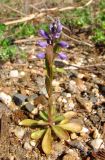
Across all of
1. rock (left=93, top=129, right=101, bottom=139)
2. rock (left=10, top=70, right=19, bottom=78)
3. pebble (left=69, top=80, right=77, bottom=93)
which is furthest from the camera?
rock (left=10, top=70, right=19, bottom=78)

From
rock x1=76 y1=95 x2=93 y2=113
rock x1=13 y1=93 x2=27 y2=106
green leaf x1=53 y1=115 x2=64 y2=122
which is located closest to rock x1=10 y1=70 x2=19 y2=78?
rock x1=13 y1=93 x2=27 y2=106

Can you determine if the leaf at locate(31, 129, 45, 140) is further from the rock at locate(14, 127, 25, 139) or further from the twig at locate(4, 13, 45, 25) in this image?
the twig at locate(4, 13, 45, 25)

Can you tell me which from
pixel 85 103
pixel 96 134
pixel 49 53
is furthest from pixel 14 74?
pixel 49 53

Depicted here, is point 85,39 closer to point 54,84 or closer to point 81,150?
point 54,84

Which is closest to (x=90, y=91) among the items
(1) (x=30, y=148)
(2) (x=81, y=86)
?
(2) (x=81, y=86)

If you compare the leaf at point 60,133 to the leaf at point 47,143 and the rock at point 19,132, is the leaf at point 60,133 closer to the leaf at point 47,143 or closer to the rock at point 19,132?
the leaf at point 47,143
